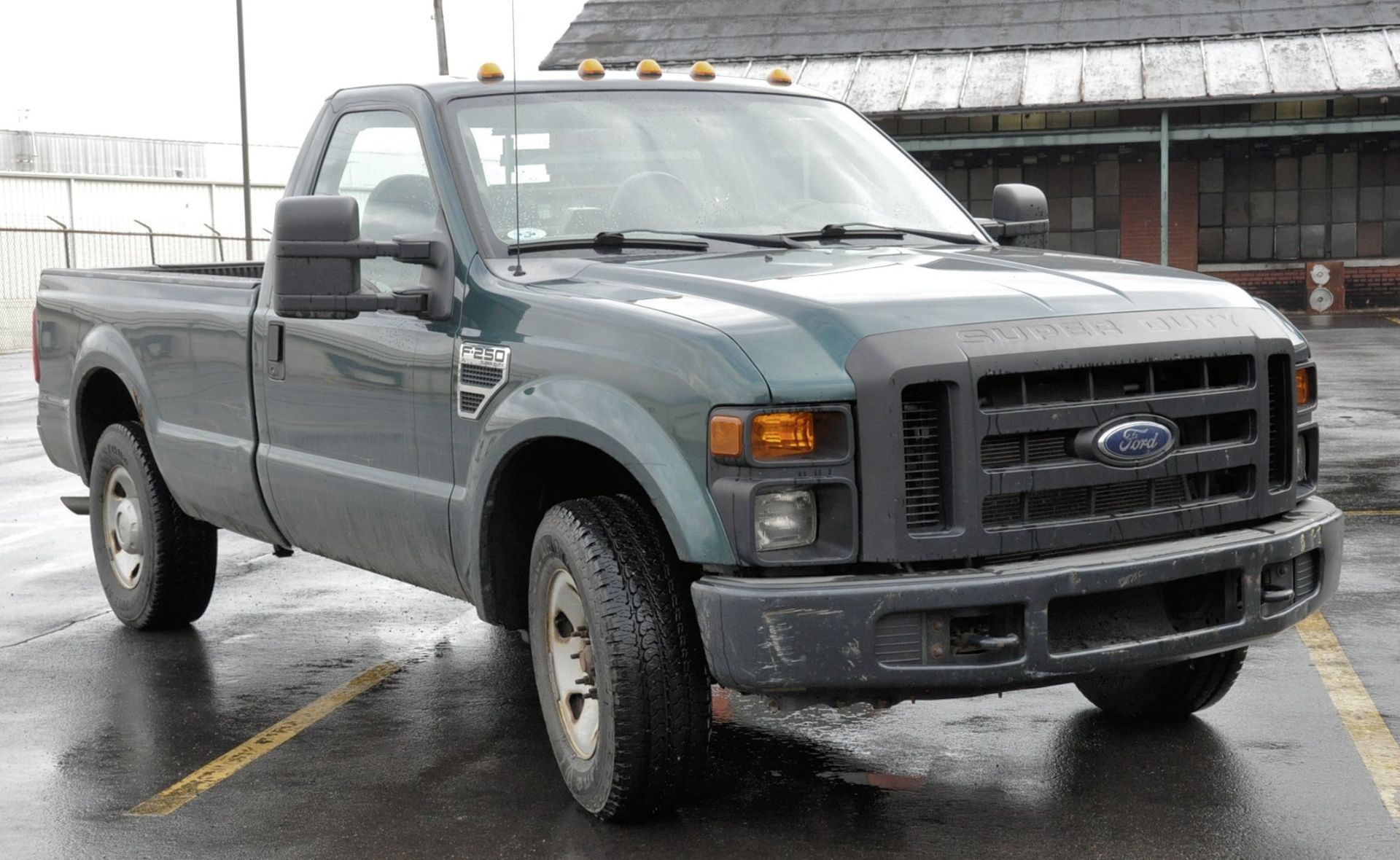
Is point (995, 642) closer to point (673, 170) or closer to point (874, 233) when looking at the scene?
point (874, 233)

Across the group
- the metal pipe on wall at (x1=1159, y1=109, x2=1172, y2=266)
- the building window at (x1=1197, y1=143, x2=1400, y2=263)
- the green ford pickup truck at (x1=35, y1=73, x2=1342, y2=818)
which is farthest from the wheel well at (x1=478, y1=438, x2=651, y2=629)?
the building window at (x1=1197, y1=143, x2=1400, y2=263)

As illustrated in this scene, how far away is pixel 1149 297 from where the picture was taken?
4.33 metres

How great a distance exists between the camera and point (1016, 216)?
243 inches

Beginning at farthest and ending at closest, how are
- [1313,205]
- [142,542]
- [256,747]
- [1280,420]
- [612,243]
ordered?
[1313,205]
[142,542]
[256,747]
[612,243]
[1280,420]

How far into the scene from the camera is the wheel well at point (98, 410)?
7.17m

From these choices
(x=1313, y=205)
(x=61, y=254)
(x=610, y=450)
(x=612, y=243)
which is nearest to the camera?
(x=610, y=450)

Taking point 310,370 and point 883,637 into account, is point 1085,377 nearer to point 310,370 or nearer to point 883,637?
point 883,637

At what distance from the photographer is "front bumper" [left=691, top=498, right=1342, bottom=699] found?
384cm

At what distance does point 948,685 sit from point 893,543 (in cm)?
36

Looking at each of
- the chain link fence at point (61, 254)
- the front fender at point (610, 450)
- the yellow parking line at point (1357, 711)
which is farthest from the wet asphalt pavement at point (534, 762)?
the chain link fence at point (61, 254)

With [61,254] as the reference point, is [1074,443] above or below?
below

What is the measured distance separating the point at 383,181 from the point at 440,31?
26153mm

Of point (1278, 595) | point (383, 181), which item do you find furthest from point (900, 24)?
point (1278, 595)

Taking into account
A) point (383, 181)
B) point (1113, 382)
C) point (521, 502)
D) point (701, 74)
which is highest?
point (701, 74)
